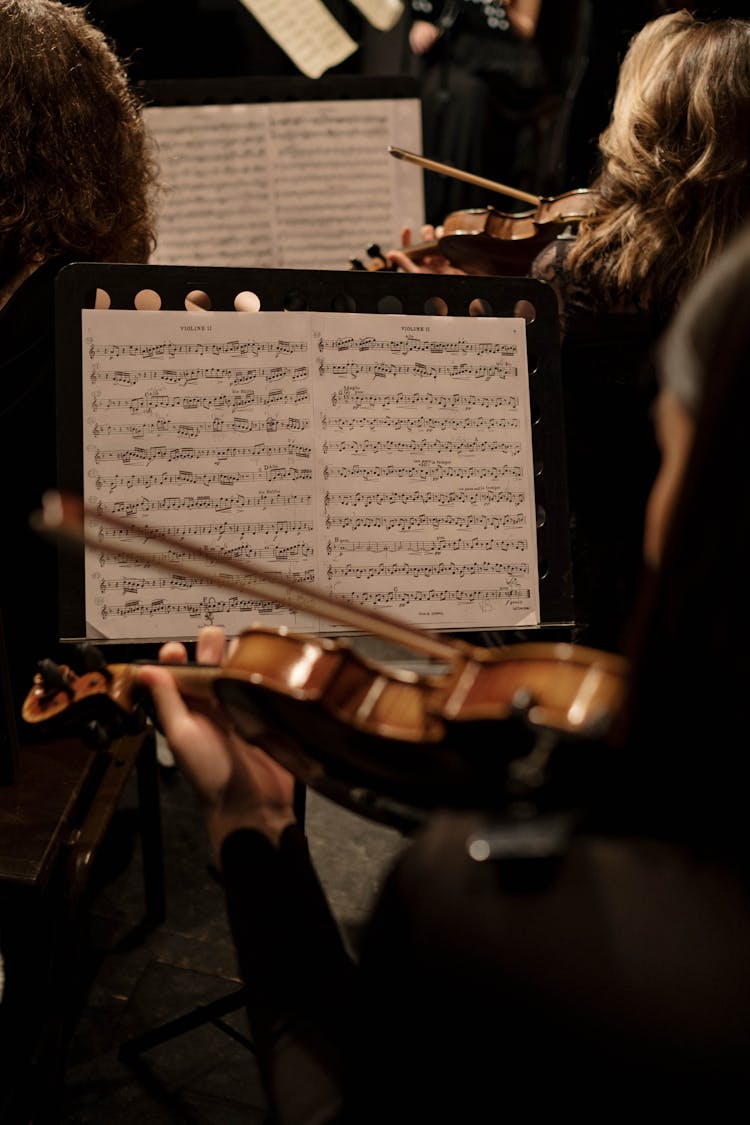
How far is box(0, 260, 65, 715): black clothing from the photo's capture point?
1515 millimetres

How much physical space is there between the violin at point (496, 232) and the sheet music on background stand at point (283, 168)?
125mm

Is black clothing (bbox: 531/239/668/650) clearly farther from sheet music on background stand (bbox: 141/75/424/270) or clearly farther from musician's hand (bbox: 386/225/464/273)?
sheet music on background stand (bbox: 141/75/424/270)

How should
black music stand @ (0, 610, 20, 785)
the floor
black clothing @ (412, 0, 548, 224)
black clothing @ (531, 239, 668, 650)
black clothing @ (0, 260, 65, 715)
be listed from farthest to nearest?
black clothing @ (412, 0, 548, 224), black clothing @ (531, 239, 668, 650), the floor, black clothing @ (0, 260, 65, 715), black music stand @ (0, 610, 20, 785)

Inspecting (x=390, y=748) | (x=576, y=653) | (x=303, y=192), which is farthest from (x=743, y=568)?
(x=303, y=192)

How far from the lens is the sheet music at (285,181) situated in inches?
99.8

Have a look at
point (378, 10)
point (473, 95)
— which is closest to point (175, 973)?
point (378, 10)

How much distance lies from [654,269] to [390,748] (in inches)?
50.2

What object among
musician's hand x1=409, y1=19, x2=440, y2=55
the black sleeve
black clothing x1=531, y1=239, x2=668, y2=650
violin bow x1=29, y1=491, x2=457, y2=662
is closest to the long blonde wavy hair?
black clothing x1=531, y1=239, x2=668, y2=650

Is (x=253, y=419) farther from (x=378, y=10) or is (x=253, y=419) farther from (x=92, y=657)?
(x=378, y=10)

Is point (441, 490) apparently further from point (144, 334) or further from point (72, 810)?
point (72, 810)

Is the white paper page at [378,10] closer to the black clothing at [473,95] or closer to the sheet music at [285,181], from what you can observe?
the black clothing at [473,95]

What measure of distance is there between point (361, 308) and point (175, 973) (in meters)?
1.35

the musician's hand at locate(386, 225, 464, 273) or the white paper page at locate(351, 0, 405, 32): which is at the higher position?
the white paper page at locate(351, 0, 405, 32)

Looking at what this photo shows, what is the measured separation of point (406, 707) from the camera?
2.91ft
